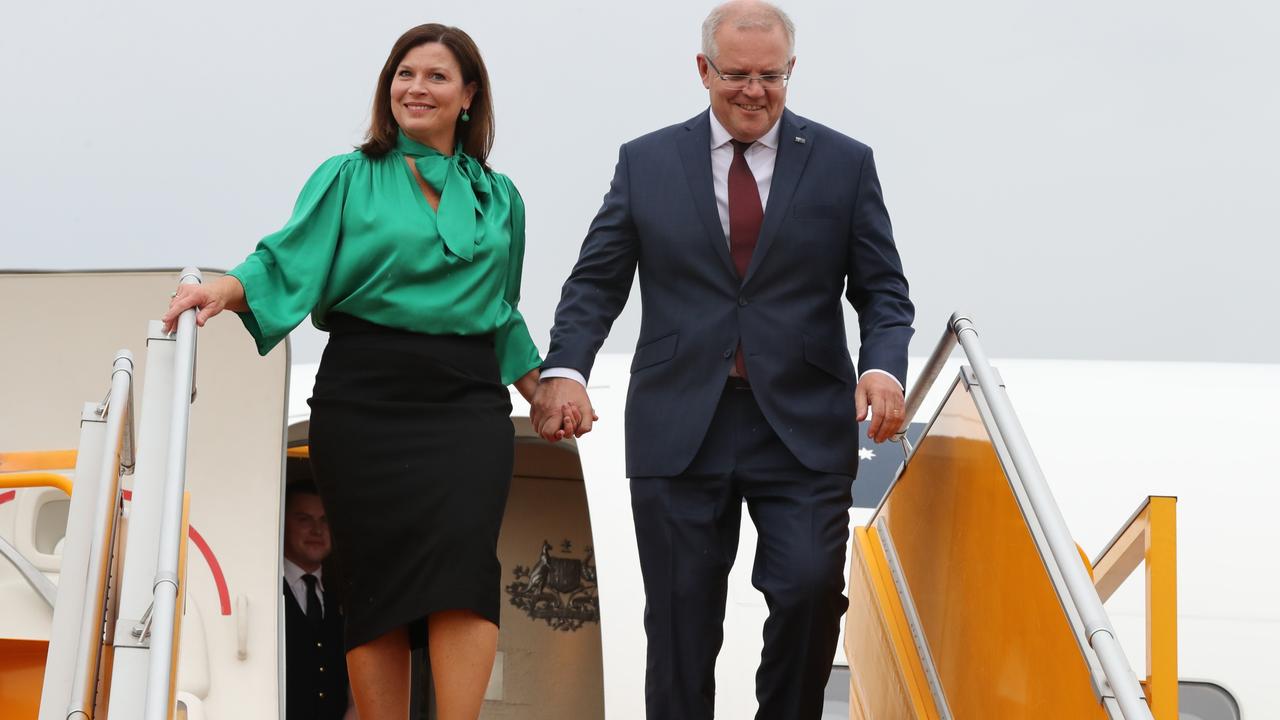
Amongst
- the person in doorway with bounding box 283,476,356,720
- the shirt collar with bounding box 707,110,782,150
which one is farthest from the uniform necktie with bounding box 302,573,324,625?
the shirt collar with bounding box 707,110,782,150

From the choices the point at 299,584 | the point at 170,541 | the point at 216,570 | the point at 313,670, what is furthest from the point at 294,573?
the point at 170,541

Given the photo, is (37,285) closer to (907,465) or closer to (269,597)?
(269,597)

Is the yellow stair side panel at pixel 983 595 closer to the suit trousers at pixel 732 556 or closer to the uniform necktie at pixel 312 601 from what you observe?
the suit trousers at pixel 732 556

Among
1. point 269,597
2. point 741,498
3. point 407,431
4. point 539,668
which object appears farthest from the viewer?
point 539,668

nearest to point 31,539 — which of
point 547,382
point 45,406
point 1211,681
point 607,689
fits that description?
point 45,406

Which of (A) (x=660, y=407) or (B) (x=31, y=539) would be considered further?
(B) (x=31, y=539)

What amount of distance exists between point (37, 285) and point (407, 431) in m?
2.83

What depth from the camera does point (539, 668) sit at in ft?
25.1

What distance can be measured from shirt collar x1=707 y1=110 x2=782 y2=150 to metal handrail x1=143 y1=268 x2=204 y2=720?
63.6 inches

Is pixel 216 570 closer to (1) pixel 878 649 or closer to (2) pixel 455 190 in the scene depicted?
(2) pixel 455 190

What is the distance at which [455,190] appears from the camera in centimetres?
415

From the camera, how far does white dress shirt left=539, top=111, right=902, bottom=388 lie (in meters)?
4.38

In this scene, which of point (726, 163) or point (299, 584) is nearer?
point (726, 163)

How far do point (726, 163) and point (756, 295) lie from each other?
0.39 m
